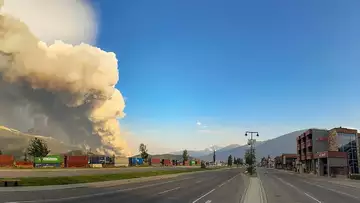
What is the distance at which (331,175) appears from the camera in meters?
98.6

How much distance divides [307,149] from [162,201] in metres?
118

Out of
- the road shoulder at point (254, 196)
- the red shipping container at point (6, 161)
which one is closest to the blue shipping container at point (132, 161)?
the red shipping container at point (6, 161)

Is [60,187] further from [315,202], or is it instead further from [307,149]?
[307,149]

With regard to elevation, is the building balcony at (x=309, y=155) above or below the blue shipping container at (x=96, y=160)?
above

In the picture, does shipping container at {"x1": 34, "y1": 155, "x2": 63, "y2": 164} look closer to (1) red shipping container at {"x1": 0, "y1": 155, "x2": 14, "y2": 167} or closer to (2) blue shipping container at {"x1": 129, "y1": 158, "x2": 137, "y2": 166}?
(1) red shipping container at {"x1": 0, "y1": 155, "x2": 14, "y2": 167}

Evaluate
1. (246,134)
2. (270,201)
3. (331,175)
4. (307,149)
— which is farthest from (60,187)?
(307,149)

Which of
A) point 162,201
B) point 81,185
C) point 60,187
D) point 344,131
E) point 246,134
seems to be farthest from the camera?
point 344,131

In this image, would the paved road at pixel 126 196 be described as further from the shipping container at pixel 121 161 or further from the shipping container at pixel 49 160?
the shipping container at pixel 121 161

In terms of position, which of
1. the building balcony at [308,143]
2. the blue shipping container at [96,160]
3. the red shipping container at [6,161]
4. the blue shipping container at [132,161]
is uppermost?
the building balcony at [308,143]

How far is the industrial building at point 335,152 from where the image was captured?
327 feet

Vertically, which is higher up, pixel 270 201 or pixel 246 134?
pixel 246 134

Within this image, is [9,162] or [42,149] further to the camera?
[42,149]

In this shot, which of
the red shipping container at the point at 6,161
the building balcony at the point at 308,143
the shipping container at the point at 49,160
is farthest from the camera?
the building balcony at the point at 308,143

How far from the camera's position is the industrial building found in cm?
9956
